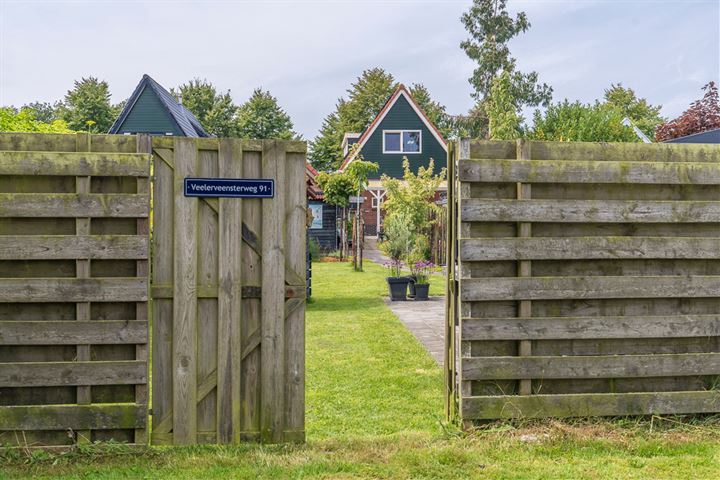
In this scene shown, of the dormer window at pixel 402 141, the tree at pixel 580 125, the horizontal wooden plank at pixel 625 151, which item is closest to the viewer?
the horizontal wooden plank at pixel 625 151

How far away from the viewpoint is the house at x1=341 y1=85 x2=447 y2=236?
31.9 metres

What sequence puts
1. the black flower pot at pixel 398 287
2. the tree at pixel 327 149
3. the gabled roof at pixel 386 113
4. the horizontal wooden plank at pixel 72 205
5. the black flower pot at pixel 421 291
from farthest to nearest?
the tree at pixel 327 149
the gabled roof at pixel 386 113
the black flower pot at pixel 421 291
the black flower pot at pixel 398 287
the horizontal wooden plank at pixel 72 205

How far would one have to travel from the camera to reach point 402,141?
106 ft

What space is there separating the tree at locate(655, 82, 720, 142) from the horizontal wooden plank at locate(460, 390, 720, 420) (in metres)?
33.8

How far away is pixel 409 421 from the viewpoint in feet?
16.9

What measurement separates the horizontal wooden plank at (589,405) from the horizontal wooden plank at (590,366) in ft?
A: 0.49

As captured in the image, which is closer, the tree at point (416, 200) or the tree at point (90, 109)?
the tree at point (416, 200)

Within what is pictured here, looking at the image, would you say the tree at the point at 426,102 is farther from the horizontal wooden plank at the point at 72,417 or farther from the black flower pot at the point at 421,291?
the horizontal wooden plank at the point at 72,417

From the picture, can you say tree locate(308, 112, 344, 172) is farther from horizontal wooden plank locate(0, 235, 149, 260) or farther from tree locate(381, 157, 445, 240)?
horizontal wooden plank locate(0, 235, 149, 260)

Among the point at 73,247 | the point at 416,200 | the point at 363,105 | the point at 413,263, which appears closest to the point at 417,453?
Result: the point at 73,247

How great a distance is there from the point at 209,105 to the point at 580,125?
40.3m

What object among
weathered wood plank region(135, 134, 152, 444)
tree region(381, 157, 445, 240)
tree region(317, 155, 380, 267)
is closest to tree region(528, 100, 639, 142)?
tree region(381, 157, 445, 240)

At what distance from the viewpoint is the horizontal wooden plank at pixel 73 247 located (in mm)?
4051

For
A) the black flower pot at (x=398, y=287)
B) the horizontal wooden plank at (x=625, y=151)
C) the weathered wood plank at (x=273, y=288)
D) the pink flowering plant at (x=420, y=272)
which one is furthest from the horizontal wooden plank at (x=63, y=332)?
the pink flowering plant at (x=420, y=272)
